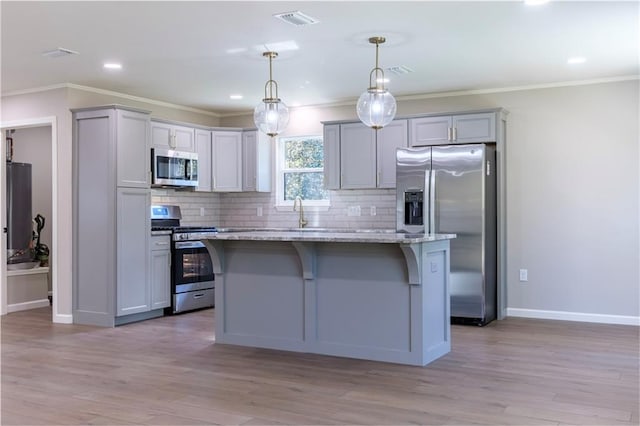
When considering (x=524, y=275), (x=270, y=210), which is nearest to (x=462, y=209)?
(x=524, y=275)

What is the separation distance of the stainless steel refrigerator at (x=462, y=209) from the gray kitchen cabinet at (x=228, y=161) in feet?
7.81

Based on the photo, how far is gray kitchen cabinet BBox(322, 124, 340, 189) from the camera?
722cm

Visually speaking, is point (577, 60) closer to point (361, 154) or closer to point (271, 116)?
point (361, 154)

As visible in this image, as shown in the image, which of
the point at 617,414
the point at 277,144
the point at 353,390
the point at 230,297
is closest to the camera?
the point at 617,414

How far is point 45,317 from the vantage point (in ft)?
22.3

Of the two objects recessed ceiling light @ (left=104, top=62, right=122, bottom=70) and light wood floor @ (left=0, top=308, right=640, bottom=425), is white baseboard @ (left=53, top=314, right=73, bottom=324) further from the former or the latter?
recessed ceiling light @ (left=104, top=62, right=122, bottom=70)

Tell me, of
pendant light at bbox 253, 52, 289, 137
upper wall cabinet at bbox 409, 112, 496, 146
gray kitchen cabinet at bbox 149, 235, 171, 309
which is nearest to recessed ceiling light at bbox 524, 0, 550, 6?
pendant light at bbox 253, 52, 289, 137

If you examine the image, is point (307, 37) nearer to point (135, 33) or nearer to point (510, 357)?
point (135, 33)

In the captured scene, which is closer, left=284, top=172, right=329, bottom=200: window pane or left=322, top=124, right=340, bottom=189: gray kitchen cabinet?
left=322, top=124, right=340, bottom=189: gray kitchen cabinet

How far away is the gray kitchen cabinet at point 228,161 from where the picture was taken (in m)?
7.88

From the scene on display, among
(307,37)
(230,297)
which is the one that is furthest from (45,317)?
(307,37)

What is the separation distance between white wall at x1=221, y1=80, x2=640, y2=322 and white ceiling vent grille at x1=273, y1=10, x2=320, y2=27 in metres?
3.07

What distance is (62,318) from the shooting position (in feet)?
21.1

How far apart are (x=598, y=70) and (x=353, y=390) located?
405 centimetres
